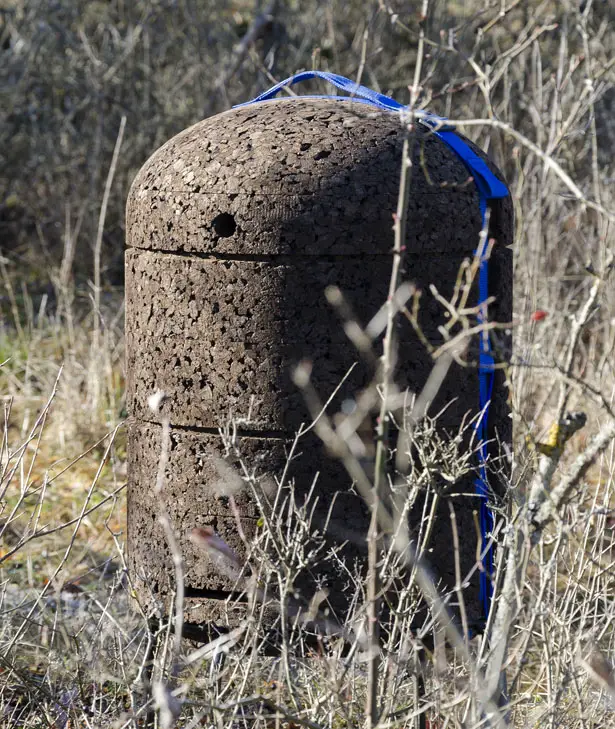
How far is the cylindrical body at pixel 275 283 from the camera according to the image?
7.91 ft

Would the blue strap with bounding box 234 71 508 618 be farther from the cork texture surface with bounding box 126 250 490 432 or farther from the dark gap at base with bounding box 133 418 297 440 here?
the dark gap at base with bounding box 133 418 297 440

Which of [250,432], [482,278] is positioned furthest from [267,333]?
[482,278]

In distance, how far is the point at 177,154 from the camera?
2598 mm

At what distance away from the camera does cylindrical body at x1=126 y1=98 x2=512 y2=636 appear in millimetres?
2410

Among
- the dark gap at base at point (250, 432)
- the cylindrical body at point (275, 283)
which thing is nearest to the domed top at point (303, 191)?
the cylindrical body at point (275, 283)

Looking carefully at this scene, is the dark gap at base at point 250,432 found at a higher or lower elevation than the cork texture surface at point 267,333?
lower

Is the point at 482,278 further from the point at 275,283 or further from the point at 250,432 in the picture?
the point at 250,432

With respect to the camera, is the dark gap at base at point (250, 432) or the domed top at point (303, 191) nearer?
the domed top at point (303, 191)

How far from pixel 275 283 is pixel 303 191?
8.9 inches

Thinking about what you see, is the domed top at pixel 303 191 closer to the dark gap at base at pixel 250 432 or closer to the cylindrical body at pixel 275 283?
the cylindrical body at pixel 275 283

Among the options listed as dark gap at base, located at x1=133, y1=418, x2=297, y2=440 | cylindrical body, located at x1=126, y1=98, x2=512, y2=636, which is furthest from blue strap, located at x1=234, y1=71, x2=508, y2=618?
dark gap at base, located at x1=133, y1=418, x2=297, y2=440

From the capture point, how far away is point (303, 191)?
2.39 m

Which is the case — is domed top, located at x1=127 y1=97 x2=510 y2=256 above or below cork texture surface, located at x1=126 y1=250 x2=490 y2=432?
above

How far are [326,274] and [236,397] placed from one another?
1.25 feet
